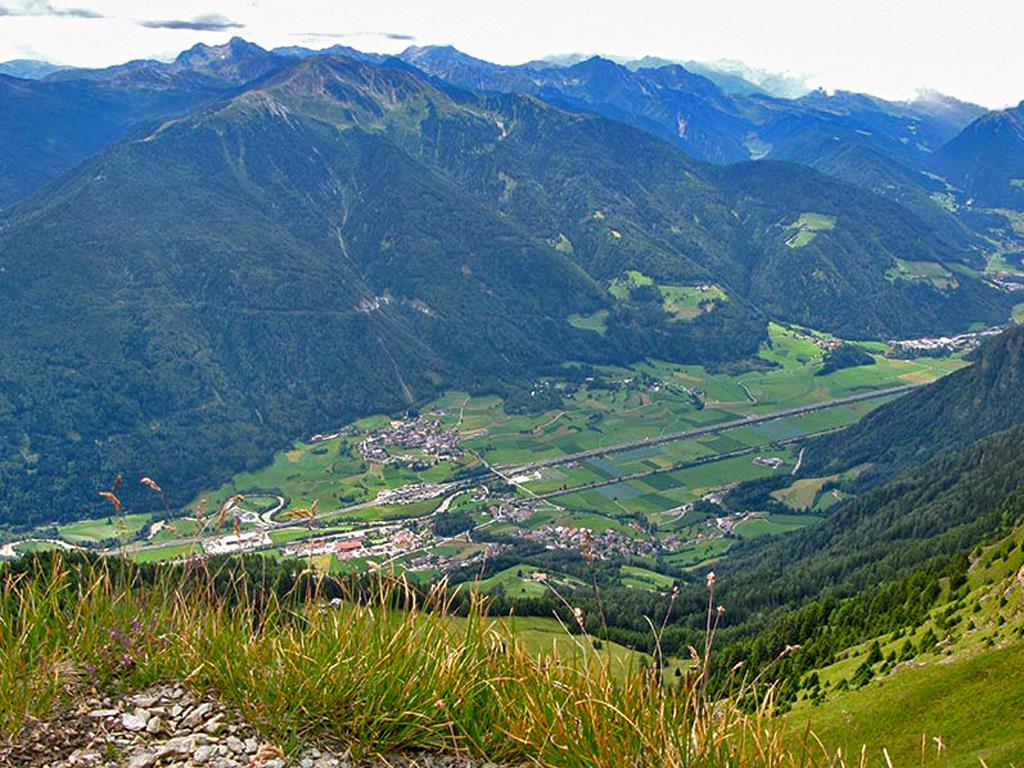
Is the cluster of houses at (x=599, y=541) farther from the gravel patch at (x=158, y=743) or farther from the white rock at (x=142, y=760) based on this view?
the white rock at (x=142, y=760)

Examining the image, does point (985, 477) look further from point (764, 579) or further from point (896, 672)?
point (896, 672)

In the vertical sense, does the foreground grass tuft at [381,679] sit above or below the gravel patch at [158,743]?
above

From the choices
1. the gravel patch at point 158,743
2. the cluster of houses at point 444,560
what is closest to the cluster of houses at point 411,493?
the cluster of houses at point 444,560

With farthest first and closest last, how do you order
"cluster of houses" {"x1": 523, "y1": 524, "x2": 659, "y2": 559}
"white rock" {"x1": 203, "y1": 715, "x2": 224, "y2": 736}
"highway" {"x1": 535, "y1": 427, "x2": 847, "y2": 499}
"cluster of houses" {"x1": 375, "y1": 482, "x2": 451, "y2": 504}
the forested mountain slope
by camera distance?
the forested mountain slope < "highway" {"x1": 535, "y1": 427, "x2": 847, "y2": 499} < "cluster of houses" {"x1": 375, "y1": 482, "x2": 451, "y2": 504} < "cluster of houses" {"x1": 523, "y1": 524, "x2": 659, "y2": 559} < "white rock" {"x1": 203, "y1": 715, "x2": 224, "y2": 736}

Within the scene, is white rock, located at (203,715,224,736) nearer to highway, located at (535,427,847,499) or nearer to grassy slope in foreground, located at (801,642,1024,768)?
grassy slope in foreground, located at (801,642,1024,768)

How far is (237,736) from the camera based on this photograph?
22.7ft

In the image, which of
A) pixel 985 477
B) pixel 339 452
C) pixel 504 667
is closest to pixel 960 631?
pixel 504 667

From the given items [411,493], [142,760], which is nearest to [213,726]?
[142,760]

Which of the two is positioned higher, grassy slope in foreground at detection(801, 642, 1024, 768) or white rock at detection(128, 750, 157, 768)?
white rock at detection(128, 750, 157, 768)

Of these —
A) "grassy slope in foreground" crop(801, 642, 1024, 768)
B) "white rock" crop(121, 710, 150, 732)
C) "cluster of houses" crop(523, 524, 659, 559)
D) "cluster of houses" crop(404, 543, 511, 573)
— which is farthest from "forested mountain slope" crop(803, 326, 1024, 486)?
"white rock" crop(121, 710, 150, 732)

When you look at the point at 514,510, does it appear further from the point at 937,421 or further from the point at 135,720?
the point at 135,720

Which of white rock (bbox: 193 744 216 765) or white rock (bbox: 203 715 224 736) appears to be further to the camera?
white rock (bbox: 203 715 224 736)

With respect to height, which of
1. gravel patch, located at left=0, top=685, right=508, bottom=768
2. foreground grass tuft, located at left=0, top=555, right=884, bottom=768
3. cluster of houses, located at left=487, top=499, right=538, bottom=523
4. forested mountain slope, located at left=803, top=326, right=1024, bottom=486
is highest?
foreground grass tuft, located at left=0, top=555, right=884, bottom=768

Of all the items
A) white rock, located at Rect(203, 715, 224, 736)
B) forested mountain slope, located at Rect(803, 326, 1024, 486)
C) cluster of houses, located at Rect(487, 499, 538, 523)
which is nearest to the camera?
white rock, located at Rect(203, 715, 224, 736)
